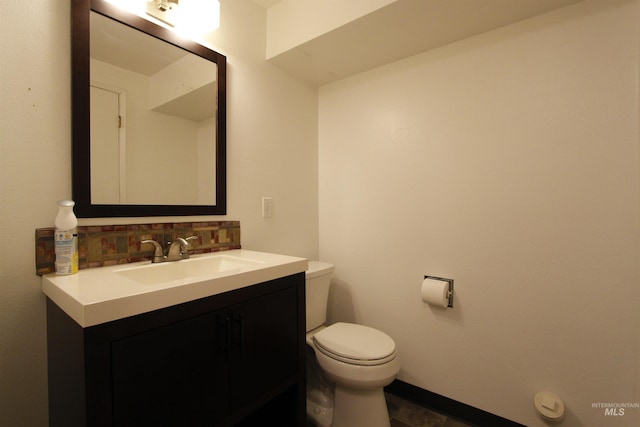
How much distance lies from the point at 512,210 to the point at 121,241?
1732 millimetres

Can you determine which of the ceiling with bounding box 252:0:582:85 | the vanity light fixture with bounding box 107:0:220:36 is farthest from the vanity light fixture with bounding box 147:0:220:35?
the ceiling with bounding box 252:0:582:85

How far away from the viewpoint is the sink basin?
1.07 meters

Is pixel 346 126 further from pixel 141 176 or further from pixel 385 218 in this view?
pixel 141 176

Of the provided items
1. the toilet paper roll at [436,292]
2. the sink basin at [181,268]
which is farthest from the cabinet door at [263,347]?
the toilet paper roll at [436,292]

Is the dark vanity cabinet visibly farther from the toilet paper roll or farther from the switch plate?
the toilet paper roll

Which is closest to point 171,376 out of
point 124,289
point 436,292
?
point 124,289

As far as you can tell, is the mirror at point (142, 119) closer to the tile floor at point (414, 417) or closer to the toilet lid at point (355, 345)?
the toilet lid at point (355, 345)

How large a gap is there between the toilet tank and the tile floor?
623 millimetres

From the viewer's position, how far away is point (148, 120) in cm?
122

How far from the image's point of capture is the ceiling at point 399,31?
125 centimetres

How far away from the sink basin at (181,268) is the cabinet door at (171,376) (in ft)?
0.74

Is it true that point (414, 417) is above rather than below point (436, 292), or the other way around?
below

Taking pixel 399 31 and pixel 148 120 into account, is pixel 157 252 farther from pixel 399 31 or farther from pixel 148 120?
pixel 399 31

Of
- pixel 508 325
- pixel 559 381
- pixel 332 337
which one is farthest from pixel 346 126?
pixel 559 381
